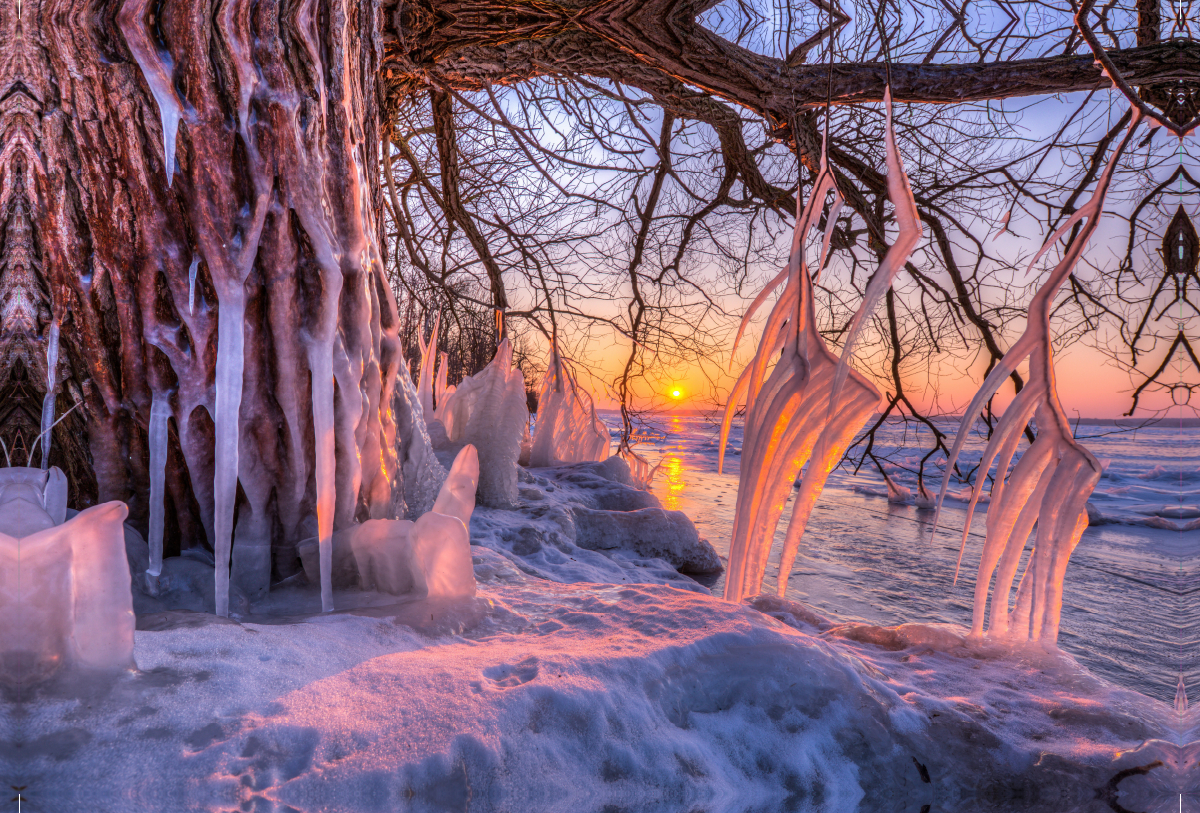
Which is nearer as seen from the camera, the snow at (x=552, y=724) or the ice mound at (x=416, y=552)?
the snow at (x=552, y=724)

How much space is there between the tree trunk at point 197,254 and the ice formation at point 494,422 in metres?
1.43

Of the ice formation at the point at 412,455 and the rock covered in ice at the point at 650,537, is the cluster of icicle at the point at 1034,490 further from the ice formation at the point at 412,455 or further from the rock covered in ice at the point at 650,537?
the ice formation at the point at 412,455

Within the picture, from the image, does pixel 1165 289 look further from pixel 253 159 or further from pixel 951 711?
pixel 253 159

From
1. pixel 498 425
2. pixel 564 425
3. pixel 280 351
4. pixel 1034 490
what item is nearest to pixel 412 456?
pixel 280 351

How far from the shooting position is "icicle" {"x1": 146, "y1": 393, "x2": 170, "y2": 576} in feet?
5.09

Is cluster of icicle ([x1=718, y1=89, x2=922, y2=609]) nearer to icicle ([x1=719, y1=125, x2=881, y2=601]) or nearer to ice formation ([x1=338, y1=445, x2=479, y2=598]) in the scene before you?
icicle ([x1=719, y1=125, x2=881, y2=601])

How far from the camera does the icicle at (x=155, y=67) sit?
1.30 meters

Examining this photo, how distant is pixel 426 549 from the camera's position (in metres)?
1.54

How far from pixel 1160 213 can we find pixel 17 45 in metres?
3.38

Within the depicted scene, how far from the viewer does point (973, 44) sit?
2812 mm

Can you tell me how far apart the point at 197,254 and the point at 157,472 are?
1.87ft

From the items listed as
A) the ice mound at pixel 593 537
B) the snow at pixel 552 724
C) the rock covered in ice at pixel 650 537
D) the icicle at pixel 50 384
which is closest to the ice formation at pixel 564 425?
the ice mound at pixel 593 537

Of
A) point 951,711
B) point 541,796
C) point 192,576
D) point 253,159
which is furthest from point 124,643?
point 951,711

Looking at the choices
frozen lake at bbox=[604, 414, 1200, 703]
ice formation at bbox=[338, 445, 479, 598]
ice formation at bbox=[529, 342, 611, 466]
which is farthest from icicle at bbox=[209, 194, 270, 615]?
ice formation at bbox=[529, 342, 611, 466]
